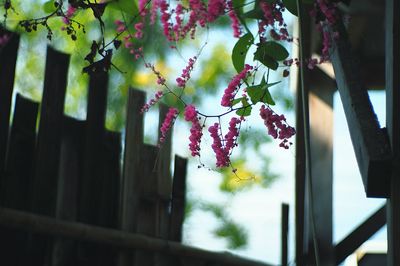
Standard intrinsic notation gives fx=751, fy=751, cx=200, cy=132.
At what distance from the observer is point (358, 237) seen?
2.85m

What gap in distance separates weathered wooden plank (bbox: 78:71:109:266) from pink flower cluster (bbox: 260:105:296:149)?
111 cm

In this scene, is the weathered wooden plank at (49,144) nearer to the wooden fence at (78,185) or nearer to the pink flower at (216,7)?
the wooden fence at (78,185)

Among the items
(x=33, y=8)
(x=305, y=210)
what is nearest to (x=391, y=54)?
(x=305, y=210)

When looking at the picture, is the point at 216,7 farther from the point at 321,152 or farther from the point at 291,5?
the point at 321,152

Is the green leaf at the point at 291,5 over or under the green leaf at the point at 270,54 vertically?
over

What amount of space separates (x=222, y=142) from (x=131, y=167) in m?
1.15

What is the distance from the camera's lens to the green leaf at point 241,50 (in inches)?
62.9

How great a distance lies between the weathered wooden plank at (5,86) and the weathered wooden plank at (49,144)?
14cm

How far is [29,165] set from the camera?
2340 millimetres

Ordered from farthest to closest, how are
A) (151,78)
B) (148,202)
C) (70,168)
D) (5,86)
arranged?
(151,78) < (148,202) < (70,168) < (5,86)

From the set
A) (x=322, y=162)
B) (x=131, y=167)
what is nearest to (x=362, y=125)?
(x=131, y=167)

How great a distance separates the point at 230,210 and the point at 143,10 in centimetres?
664

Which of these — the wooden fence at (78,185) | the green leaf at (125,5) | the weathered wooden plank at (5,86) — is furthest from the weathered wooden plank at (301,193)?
the weathered wooden plank at (5,86)

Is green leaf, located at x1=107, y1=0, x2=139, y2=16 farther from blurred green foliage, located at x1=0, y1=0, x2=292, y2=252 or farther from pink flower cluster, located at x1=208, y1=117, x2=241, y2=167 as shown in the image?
blurred green foliage, located at x1=0, y1=0, x2=292, y2=252
